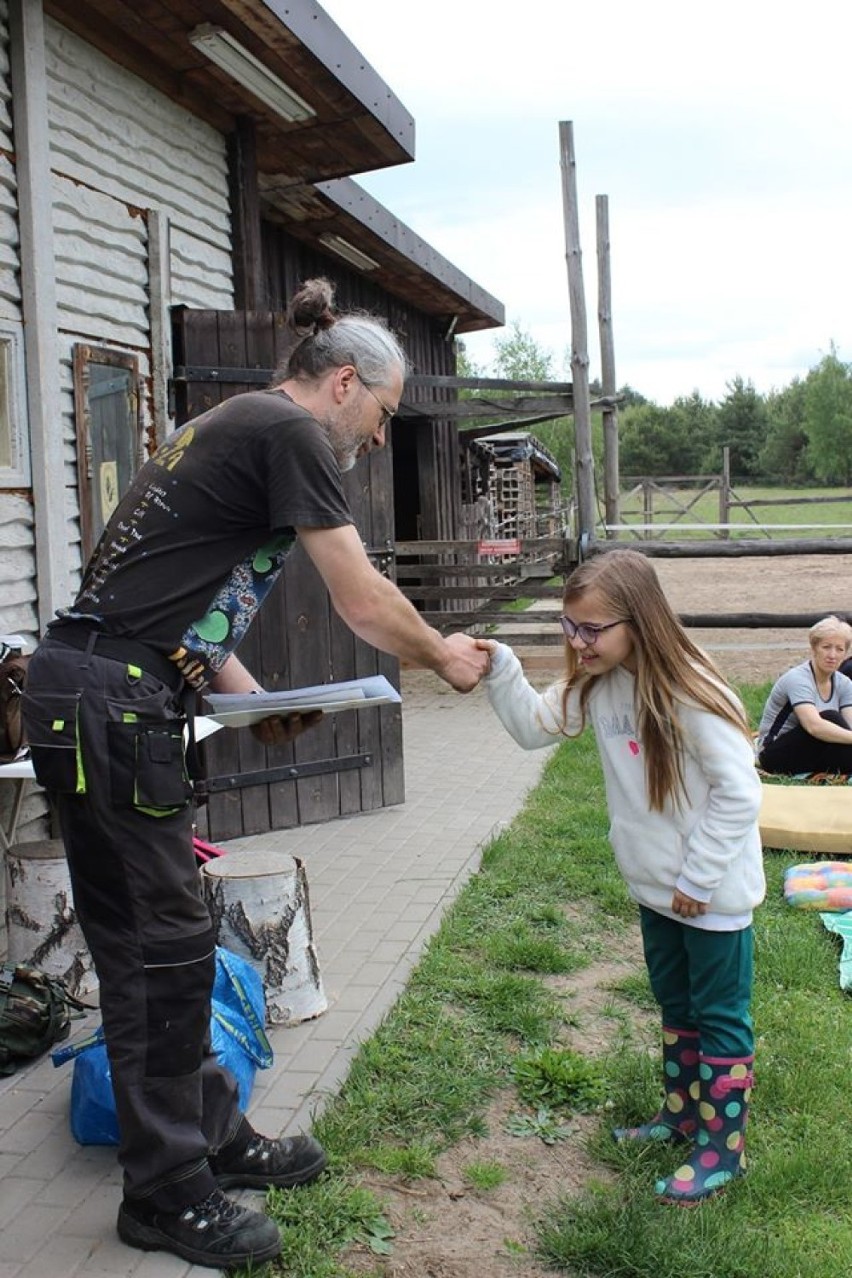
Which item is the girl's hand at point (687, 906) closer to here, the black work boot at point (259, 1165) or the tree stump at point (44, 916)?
the black work boot at point (259, 1165)

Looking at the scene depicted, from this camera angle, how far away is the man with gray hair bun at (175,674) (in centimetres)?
263

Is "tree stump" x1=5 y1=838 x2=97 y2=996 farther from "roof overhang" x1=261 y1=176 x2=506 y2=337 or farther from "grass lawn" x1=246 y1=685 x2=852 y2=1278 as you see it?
"roof overhang" x1=261 y1=176 x2=506 y2=337

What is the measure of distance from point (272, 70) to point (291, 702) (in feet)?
13.4

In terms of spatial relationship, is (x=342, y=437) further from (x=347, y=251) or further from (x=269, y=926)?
(x=347, y=251)

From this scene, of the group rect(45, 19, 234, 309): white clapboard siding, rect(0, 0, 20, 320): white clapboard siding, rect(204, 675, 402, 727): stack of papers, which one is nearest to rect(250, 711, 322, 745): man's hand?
rect(204, 675, 402, 727): stack of papers

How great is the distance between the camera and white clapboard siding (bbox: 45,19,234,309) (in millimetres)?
5246

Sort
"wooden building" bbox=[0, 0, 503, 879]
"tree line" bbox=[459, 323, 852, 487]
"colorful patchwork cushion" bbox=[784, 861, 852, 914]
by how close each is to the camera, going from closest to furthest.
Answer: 1. "wooden building" bbox=[0, 0, 503, 879]
2. "colorful patchwork cushion" bbox=[784, 861, 852, 914]
3. "tree line" bbox=[459, 323, 852, 487]

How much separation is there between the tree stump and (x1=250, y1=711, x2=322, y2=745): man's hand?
1336 mm

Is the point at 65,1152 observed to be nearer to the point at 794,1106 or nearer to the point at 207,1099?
the point at 207,1099

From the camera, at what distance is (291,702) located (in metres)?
3.02

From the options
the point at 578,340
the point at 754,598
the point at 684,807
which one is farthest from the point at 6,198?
the point at 754,598

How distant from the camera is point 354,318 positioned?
2.87 m

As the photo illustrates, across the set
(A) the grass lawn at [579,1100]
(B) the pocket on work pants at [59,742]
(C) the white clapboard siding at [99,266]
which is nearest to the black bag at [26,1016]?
(A) the grass lawn at [579,1100]

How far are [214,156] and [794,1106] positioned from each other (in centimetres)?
552
